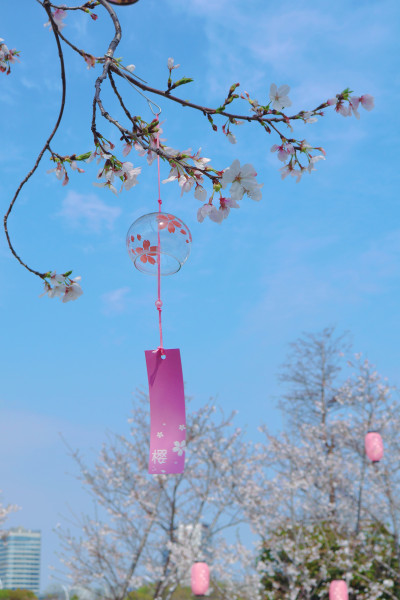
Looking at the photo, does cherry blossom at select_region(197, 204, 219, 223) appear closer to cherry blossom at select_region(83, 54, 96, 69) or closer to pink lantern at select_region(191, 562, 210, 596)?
cherry blossom at select_region(83, 54, 96, 69)

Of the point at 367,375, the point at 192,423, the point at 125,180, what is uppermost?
the point at 367,375

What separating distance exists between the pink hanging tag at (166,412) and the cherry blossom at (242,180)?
736 millimetres

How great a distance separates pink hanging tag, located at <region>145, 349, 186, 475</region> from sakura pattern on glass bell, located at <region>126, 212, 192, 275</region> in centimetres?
45

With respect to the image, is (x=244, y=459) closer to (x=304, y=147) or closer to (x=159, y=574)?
(x=159, y=574)

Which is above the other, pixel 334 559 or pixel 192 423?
pixel 192 423

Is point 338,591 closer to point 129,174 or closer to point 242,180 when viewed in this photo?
point 129,174

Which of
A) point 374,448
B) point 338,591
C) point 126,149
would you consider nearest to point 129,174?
point 126,149

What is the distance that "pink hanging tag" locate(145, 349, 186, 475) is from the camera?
2.57 m

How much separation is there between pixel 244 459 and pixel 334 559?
9.92 ft

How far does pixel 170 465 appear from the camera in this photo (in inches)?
101

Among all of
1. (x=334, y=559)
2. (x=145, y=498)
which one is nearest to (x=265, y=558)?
(x=334, y=559)

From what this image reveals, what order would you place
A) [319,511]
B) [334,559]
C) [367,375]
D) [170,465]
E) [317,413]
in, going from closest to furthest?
[170,465]
[334,559]
[319,511]
[367,375]
[317,413]

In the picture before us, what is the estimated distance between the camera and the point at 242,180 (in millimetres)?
2270

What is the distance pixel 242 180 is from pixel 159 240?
616 mm
